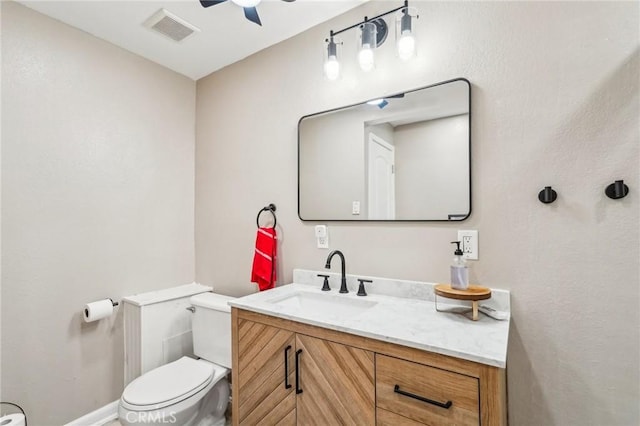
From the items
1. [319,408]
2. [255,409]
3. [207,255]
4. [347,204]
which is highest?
[347,204]

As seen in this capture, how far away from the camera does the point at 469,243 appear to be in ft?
4.73

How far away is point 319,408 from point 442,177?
1.16 metres

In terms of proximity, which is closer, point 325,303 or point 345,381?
point 345,381

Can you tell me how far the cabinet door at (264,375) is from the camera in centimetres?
133

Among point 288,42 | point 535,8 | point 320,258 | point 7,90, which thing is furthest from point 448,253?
point 7,90

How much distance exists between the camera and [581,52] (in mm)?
1223

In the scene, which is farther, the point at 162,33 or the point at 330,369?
the point at 162,33

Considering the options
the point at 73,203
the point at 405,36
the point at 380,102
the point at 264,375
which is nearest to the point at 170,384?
the point at 264,375

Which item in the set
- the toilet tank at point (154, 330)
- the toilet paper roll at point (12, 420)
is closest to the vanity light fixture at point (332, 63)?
the toilet tank at point (154, 330)

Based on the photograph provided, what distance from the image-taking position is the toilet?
Result: 4.94 ft

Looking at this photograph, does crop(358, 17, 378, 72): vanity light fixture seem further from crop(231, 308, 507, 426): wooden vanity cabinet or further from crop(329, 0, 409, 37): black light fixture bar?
crop(231, 308, 507, 426): wooden vanity cabinet

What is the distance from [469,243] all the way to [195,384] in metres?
1.60

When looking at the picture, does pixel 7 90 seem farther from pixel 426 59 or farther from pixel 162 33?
pixel 426 59

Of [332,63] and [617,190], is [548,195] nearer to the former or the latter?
[617,190]
